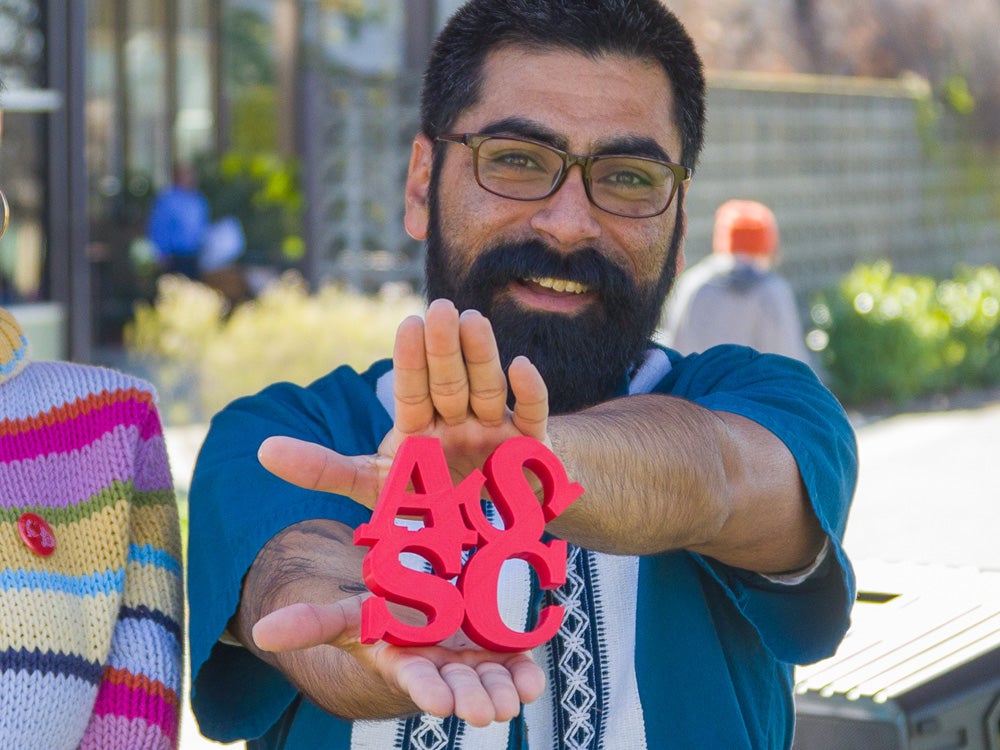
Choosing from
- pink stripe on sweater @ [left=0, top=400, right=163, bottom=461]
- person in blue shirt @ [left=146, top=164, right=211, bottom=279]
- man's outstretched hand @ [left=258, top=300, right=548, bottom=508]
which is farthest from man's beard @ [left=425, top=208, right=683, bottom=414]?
person in blue shirt @ [left=146, top=164, right=211, bottom=279]

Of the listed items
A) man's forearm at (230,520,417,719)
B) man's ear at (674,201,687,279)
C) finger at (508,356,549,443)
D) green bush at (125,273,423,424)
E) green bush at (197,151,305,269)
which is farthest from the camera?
green bush at (197,151,305,269)

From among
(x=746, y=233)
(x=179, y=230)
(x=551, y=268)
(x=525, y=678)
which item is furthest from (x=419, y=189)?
(x=179, y=230)

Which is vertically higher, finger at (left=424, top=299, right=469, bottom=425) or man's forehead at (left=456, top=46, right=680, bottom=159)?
man's forehead at (left=456, top=46, right=680, bottom=159)

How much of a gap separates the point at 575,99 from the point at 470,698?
100 centimetres

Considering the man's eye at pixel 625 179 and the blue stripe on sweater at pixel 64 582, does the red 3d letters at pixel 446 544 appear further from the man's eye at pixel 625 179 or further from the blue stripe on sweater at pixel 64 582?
the man's eye at pixel 625 179

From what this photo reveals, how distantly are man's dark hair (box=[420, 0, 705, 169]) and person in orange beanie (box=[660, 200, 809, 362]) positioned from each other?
3.95 meters

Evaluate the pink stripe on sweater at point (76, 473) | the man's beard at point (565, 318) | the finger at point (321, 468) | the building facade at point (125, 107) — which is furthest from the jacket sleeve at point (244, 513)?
the building facade at point (125, 107)

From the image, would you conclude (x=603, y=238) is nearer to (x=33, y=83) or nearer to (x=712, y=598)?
(x=712, y=598)

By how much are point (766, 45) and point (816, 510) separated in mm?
20518

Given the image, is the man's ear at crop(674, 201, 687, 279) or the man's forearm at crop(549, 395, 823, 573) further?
the man's ear at crop(674, 201, 687, 279)

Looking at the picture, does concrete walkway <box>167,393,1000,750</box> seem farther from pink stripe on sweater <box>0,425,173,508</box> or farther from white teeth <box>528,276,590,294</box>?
pink stripe on sweater <box>0,425,173,508</box>

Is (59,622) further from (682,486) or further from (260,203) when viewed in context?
(260,203)

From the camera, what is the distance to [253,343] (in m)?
7.63

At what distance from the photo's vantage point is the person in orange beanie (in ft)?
20.6
